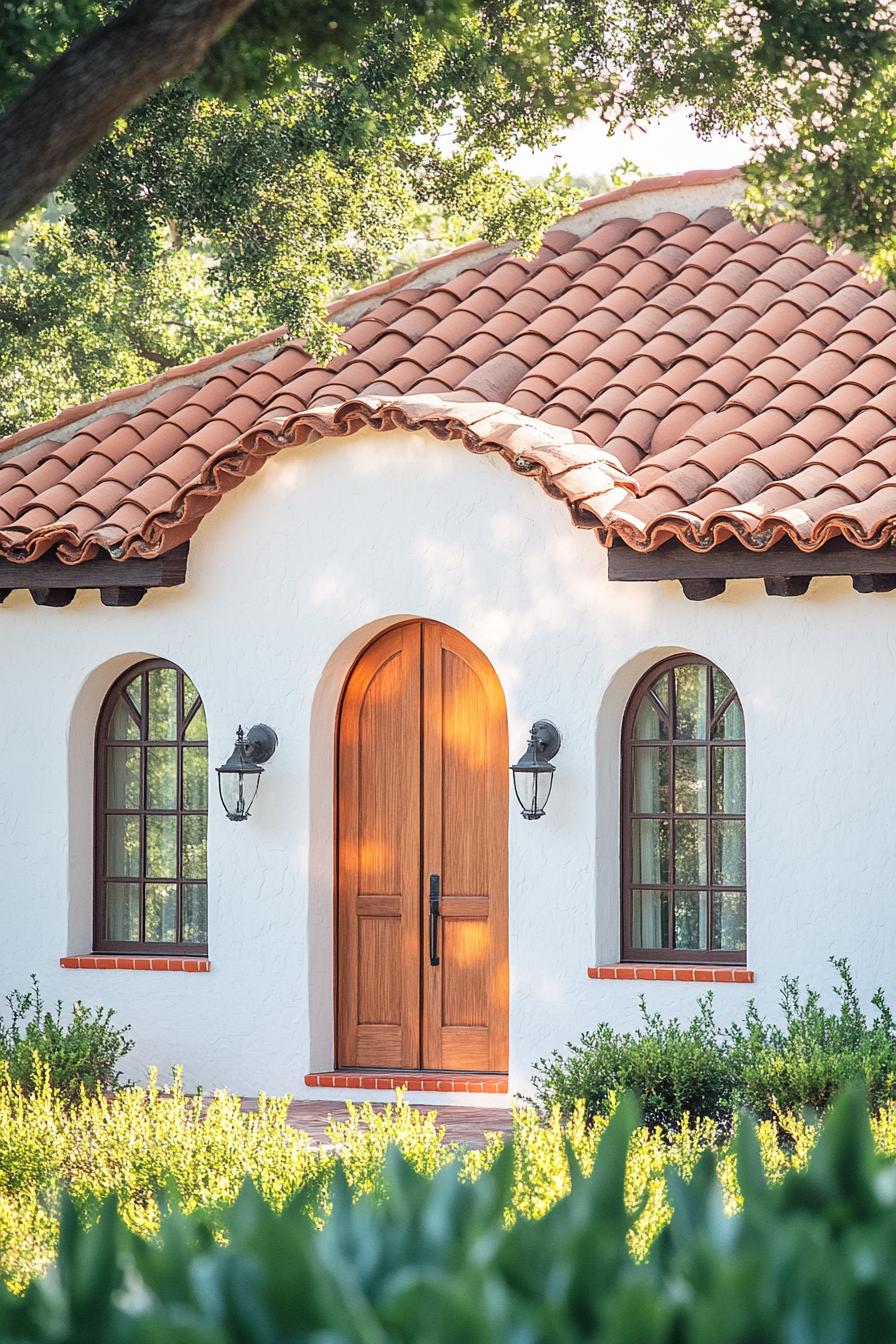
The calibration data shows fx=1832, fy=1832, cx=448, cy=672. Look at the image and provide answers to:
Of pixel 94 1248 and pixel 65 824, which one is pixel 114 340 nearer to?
pixel 65 824

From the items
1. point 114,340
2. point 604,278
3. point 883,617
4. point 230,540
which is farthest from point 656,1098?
point 114,340

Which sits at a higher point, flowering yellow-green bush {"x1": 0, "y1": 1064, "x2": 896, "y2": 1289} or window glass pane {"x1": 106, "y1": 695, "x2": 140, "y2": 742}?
window glass pane {"x1": 106, "y1": 695, "x2": 140, "y2": 742}

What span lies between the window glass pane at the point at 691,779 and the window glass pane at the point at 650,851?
173 mm

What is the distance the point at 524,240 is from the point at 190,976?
4824 millimetres

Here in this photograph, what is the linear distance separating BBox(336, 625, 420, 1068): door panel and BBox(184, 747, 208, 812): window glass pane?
94 cm

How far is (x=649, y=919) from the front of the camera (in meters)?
10.5

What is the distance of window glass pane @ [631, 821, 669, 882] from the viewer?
10547 mm

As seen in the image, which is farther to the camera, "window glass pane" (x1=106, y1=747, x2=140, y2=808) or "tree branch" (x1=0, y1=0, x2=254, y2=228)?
"window glass pane" (x1=106, y1=747, x2=140, y2=808)

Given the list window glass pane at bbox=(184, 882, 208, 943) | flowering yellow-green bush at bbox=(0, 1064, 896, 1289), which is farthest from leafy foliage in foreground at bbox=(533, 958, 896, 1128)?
window glass pane at bbox=(184, 882, 208, 943)

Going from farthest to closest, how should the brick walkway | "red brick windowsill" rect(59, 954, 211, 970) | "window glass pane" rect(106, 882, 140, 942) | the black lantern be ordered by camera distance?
1. "window glass pane" rect(106, 882, 140, 942)
2. "red brick windowsill" rect(59, 954, 211, 970)
3. the black lantern
4. the brick walkway

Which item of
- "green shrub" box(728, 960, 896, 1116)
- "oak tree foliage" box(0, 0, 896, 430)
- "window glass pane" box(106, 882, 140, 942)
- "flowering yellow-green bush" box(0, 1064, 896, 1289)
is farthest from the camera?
"window glass pane" box(106, 882, 140, 942)

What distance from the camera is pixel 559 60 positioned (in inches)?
356

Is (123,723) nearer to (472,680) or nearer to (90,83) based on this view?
(472,680)

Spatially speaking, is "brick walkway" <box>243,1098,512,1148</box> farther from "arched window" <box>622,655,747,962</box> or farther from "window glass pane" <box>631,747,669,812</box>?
"window glass pane" <box>631,747,669,812</box>
